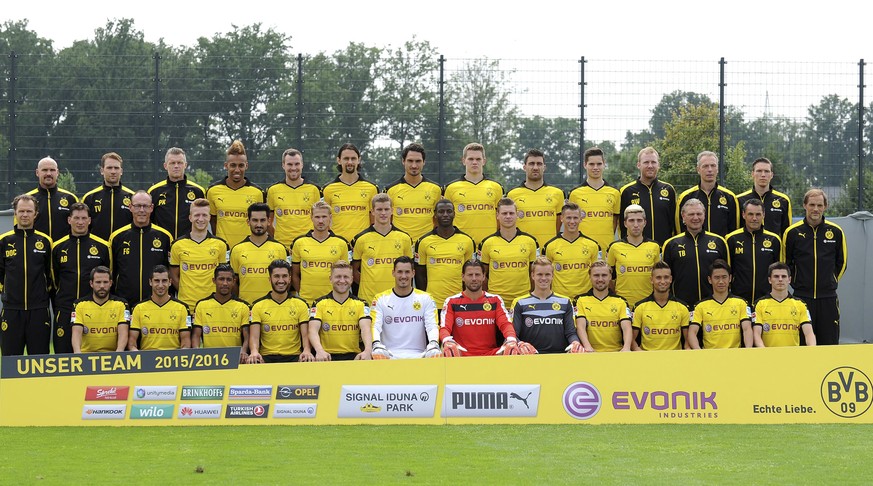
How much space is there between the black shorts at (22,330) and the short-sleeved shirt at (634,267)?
5898mm

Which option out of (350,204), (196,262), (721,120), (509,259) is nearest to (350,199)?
(350,204)

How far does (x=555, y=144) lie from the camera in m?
16.0

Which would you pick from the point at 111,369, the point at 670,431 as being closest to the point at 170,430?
the point at 111,369

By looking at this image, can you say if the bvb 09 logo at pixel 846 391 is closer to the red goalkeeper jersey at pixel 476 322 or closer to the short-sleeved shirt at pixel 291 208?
the red goalkeeper jersey at pixel 476 322

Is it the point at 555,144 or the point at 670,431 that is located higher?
the point at 555,144

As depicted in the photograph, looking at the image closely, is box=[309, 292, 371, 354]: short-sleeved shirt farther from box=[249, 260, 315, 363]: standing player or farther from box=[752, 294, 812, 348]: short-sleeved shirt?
box=[752, 294, 812, 348]: short-sleeved shirt

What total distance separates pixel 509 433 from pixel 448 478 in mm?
1651

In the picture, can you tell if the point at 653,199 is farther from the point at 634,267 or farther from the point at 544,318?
the point at 544,318

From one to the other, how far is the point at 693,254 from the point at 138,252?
5672 mm

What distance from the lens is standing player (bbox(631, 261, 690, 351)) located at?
10.3 metres

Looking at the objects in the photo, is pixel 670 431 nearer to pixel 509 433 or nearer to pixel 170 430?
pixel 509 433

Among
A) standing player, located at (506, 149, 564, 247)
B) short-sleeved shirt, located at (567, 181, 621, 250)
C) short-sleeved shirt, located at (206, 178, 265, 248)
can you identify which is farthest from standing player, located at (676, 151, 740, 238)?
short-sleeved shirt, located at (206, 178, 265, 248)

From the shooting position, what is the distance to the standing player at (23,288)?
1074 centimetres

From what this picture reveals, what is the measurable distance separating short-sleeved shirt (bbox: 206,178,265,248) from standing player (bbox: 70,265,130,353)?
1.55 m
